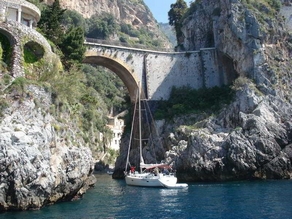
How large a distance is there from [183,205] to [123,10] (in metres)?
97.1

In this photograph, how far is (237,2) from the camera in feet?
146

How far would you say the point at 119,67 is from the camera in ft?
144

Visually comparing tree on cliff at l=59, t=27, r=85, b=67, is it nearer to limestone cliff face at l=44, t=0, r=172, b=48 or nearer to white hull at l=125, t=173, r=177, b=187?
white hull at l=125, t=173, r=177, b=187

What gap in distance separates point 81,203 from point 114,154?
49521 mm

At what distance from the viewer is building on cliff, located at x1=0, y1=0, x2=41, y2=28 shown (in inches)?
1021

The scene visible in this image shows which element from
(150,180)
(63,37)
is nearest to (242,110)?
(150,180)

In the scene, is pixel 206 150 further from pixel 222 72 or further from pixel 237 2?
pixel 237 2

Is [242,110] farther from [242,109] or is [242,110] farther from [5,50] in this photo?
[5,50]

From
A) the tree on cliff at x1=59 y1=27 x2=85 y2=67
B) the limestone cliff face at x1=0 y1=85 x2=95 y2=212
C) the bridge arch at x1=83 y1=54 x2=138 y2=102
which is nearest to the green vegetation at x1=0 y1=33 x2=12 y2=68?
the limestone cliff face at x1=0 y1=85 x2=95 y2=212

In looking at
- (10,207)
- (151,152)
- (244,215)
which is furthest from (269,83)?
(10,207)

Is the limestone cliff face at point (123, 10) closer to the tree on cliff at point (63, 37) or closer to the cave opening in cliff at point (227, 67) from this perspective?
the cave opening in cliff at point (227, 67)

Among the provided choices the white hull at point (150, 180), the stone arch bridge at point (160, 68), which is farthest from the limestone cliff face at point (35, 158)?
the stone arch bridge at point (160, 68)

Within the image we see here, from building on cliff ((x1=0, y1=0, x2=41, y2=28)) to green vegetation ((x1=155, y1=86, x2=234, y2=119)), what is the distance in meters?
18.3

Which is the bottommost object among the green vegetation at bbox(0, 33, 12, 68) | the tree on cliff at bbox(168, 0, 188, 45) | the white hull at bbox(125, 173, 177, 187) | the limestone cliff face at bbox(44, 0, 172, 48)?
the white hull at bbox(125, 173, 177, 187)
